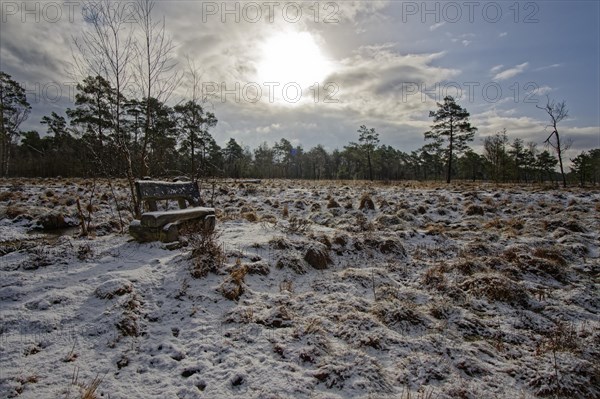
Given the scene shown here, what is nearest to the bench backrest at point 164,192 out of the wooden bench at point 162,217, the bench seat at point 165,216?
the wooden bench at point 162,217

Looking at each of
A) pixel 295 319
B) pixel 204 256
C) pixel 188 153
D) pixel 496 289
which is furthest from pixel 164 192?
pixel 188 153

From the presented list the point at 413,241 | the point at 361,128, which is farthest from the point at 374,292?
the point at 361,128

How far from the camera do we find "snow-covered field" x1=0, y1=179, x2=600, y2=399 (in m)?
2.66

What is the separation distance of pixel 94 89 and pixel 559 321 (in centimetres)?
948

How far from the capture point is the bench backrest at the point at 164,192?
5.32m

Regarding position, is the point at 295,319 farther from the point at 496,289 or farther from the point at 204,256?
the point at 496,289

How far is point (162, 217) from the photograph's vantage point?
5.28 meters

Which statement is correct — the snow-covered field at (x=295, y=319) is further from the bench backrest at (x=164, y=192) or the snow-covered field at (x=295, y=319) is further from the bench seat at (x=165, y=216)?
the bench backrest at (x=164, y=192)

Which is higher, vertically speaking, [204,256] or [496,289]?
[204,256]

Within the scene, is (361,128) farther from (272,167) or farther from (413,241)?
(413,241)

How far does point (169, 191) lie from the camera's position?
6.11m

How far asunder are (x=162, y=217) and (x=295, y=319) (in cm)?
315

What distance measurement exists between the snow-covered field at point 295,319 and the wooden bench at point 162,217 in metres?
0.23

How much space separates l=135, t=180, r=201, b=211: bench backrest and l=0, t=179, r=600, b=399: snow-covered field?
89 cm
